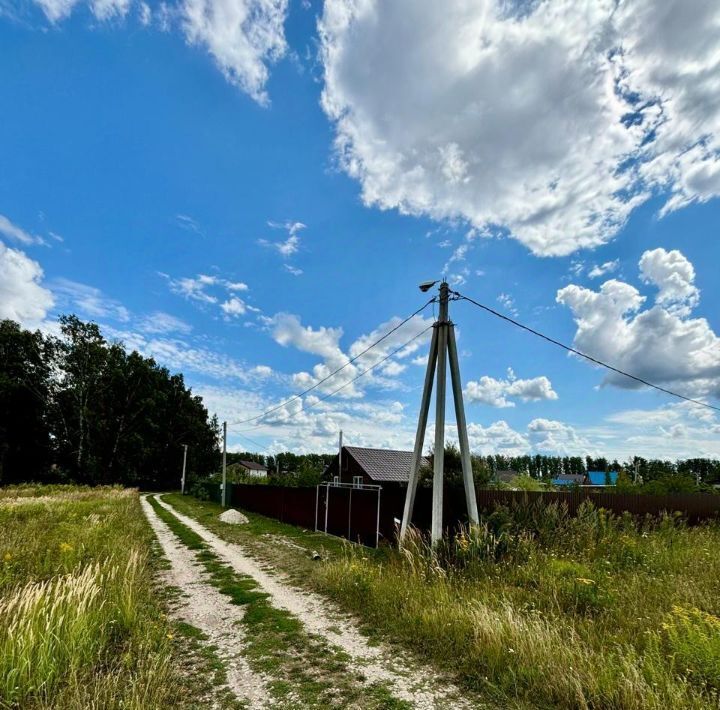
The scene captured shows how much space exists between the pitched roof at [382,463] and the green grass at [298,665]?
21.4 meters

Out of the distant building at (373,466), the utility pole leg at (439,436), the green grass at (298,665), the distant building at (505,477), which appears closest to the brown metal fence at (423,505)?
the utility pole leg at (439,436)

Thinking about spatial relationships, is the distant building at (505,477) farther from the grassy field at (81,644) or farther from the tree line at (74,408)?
the tree line at (74,408)

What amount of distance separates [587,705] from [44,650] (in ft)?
14.1

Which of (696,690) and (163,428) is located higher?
(163,428)

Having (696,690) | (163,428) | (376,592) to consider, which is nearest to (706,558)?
(696,690)

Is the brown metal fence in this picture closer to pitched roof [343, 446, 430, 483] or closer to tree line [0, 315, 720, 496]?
pitched roof [343, 446, 430, 483]

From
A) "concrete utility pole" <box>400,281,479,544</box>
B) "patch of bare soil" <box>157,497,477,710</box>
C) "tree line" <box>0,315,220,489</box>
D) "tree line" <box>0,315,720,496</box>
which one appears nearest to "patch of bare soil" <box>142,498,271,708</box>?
"patch of bare soil" <box>157,497,477,710</box>

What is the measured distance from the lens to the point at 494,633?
428cm

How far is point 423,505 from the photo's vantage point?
9898 mm

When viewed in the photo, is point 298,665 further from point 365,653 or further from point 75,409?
point 75,409

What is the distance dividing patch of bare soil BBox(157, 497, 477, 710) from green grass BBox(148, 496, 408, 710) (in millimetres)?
121

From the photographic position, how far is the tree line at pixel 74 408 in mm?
43094

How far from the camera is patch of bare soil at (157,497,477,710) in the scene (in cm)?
369

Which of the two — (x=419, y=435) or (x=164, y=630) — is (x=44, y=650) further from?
(x=419, y=435)
